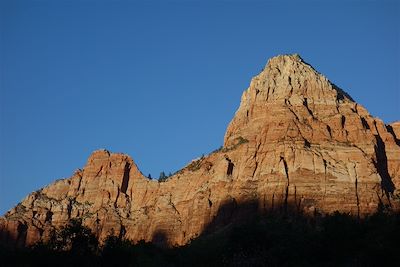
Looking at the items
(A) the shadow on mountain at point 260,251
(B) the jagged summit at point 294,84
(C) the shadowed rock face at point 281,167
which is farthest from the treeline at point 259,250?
(B) the jagged summit at point 294,84

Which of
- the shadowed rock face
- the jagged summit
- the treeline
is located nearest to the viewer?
the treeline

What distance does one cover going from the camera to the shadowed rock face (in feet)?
516

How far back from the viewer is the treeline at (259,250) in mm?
92562

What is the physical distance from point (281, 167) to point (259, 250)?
56.6 metres

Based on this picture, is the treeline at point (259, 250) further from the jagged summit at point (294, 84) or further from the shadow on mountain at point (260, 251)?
the jagged summit at point (294, 84)

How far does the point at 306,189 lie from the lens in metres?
157

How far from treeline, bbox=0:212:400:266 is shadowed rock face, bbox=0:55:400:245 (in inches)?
1365

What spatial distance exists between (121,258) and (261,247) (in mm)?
20489

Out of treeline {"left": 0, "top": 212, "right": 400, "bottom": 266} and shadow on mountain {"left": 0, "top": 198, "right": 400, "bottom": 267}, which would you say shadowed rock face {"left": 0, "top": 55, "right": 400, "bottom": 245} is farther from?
treeline {"left": 0, "top": 212, "right": 400, "bottom": 266}

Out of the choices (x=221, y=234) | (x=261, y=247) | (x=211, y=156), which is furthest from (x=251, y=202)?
(x=261, y=247)

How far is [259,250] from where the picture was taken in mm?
106188

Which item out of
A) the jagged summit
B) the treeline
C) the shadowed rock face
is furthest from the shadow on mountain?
the jagged summit

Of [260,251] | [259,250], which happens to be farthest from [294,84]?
[260,251]

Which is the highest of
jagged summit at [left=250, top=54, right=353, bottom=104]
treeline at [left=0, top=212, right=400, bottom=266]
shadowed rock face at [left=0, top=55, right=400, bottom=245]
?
jagged summit at [left=250, top=54, right=353, bottom=104]
